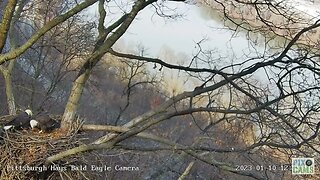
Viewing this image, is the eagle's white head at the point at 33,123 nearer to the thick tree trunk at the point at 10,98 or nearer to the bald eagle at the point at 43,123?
the bald eagle at the point at 43,123

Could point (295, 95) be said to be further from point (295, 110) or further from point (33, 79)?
point (33, 79)

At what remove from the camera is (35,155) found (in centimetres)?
366

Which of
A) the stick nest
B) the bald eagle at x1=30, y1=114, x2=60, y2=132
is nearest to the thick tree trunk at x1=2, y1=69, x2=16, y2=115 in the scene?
the bald eagle at x1=30, y1=114, x2=60, y2=132

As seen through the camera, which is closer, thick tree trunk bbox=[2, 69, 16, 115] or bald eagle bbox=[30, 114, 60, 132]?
bald eagle bbox=[30, 114, 60, 132]

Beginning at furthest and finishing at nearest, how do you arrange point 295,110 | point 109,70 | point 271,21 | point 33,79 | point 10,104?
point 109,70 → point 33,79 → point 10,104 → point 271,21 → point 295,110

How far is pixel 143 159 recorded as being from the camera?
9641 mm

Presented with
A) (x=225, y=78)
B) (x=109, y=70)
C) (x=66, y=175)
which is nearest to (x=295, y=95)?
(x=225, y=78)

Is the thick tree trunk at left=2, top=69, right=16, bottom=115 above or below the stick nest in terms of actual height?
above

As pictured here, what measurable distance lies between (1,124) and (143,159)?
19.2 feet
